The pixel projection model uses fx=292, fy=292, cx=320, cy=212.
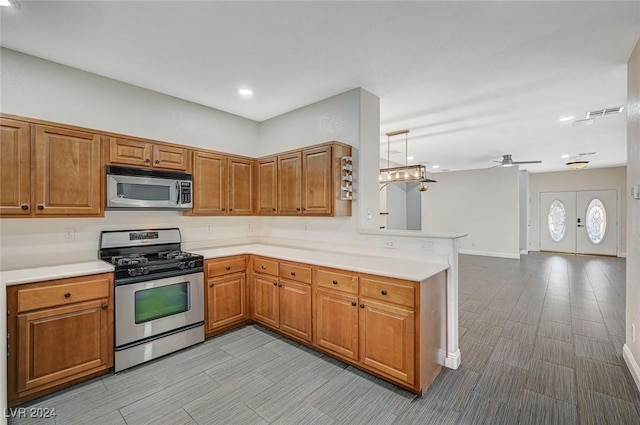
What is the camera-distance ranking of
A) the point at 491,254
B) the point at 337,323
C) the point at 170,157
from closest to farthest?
the point at 337,323
the point at 170,157
the point at 491,254

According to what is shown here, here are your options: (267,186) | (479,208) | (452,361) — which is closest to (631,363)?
(452,361)

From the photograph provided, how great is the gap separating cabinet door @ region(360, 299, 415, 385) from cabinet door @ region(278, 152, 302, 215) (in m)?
1.58

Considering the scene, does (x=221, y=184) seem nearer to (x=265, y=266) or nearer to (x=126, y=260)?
(x=265, y=266)

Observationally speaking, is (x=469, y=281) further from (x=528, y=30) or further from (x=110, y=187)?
(x=110, y=187)

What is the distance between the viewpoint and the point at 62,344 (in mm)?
2354

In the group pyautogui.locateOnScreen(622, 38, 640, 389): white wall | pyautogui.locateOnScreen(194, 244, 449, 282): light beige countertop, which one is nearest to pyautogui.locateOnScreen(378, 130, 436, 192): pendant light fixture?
pyautogui.locateOnScreen(194, 244, 449, 282): light beige countertop

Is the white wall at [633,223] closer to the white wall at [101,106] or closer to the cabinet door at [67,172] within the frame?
the white wall at [101,106]

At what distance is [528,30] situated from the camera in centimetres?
228

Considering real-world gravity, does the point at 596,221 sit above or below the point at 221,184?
below

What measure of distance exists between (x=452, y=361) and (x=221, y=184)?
3274 mm

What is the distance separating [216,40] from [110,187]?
1.74 metres

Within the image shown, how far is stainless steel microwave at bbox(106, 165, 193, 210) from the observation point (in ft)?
9.51

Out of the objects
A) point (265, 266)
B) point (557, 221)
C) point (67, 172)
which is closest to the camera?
point (67, 172)

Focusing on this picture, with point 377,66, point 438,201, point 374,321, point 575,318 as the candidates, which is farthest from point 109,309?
point 438,201
